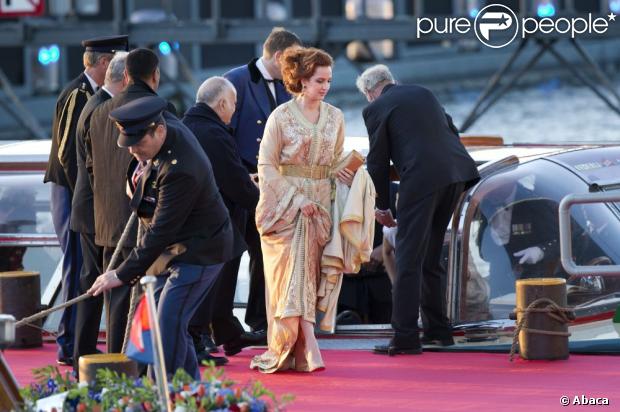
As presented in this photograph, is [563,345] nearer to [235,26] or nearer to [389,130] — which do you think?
[389,130]

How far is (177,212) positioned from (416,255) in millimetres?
1983

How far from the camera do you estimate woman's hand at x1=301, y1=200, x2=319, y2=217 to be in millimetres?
7781

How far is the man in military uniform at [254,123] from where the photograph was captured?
879 centimetres

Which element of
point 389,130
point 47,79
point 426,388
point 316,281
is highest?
point 47,79

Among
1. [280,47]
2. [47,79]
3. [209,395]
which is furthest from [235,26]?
[209,395]

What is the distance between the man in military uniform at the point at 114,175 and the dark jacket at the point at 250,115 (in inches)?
52.5

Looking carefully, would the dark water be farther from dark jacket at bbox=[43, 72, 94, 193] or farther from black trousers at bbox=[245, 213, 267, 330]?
dark jacket at bbox=[43, 72, 94, 193]

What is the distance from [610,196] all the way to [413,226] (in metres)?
1.41

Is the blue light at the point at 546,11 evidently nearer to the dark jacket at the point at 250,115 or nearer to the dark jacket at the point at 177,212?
the dark jacket at the point at 250,115

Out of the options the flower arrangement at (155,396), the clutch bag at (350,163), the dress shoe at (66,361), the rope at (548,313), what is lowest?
the dress shoe at (66,361)

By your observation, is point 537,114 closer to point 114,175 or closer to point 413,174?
point 413,174

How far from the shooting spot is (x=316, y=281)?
795cm

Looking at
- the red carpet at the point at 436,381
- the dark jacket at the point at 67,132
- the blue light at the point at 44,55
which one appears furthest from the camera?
the blue light at the point at 44,55

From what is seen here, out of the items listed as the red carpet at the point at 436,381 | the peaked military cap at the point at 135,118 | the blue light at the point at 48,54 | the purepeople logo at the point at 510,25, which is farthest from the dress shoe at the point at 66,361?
the blue light at the point at 48,54
